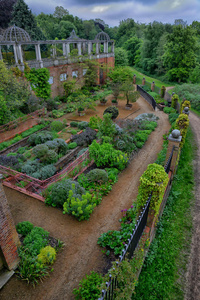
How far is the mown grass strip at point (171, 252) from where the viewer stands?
16.9 ft

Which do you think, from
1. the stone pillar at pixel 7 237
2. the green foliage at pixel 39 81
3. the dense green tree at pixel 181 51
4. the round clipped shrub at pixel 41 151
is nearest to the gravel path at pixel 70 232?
the stone pillar at pixel 7 237

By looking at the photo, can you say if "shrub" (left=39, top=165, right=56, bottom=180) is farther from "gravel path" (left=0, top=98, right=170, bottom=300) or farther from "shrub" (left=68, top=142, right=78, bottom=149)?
"shrub" (left=68, top=142, right=78, bottom=149)

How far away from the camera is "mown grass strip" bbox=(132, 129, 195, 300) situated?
514cm

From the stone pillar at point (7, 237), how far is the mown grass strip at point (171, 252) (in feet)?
10.4

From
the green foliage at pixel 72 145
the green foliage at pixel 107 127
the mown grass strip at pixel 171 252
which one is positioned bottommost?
the mown grass strip at pixel 171 252

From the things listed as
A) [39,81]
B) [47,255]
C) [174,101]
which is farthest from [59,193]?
[174,101]

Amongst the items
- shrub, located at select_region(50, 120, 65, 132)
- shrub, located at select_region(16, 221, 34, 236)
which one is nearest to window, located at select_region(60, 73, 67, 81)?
shrub, located at select_region(50, 120, 65, 132)

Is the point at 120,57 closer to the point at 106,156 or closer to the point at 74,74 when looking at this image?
the point at 74,74

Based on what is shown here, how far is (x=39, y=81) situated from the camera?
17.4 metres

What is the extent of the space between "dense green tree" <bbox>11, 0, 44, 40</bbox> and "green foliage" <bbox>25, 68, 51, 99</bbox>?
17851 millimetres

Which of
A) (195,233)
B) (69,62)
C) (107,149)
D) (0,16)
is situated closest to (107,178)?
(107,149)

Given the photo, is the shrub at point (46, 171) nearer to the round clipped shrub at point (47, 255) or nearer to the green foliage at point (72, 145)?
the green foliage at point (72, 145)

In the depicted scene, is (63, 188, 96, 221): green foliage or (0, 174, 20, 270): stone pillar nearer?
(0, 174, 20, 270): stone pillar

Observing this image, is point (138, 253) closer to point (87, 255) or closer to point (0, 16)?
point (87, 255)
